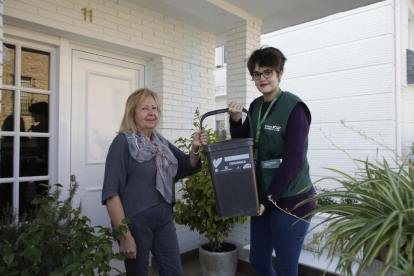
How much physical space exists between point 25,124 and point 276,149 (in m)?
2.39

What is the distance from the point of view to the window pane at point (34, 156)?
9.71ft

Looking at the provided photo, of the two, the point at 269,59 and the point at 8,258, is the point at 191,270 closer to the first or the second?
the point at 8,258

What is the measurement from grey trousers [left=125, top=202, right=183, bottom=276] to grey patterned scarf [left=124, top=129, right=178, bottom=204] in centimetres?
12

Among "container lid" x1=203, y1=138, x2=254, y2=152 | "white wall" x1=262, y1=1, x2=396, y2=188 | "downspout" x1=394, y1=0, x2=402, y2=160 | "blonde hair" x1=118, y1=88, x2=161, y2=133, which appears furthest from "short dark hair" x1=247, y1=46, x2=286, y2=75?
"downspout" x1=394, y1=0, x2=402, y2=160

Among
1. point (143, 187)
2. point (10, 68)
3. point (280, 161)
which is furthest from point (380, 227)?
point (10, 68)

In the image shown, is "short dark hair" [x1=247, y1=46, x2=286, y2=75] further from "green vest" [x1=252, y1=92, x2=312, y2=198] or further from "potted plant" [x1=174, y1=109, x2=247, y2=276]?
"potted plant" [x1=174, y1=109, x2=247, y2=276]

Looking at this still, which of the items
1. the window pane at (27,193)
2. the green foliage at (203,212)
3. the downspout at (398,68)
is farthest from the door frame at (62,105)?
the downspout at (398,68)

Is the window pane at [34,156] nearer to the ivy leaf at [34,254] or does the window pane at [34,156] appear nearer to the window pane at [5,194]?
the window pane at [5,194]

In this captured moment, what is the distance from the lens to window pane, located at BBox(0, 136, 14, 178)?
2826 millimetres

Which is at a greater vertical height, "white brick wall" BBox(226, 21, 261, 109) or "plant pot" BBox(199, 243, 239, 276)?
"white brick wall" BBox(226, 21, 261, 109)

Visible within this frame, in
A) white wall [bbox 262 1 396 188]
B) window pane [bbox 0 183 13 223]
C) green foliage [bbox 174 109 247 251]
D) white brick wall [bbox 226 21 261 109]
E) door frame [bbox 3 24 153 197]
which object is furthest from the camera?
white wall [bbox 262 1 396 188]

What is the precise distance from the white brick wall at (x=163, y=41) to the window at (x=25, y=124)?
37 cm

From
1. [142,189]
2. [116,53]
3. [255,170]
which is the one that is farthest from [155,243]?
[116,53]

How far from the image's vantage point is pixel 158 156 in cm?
218
